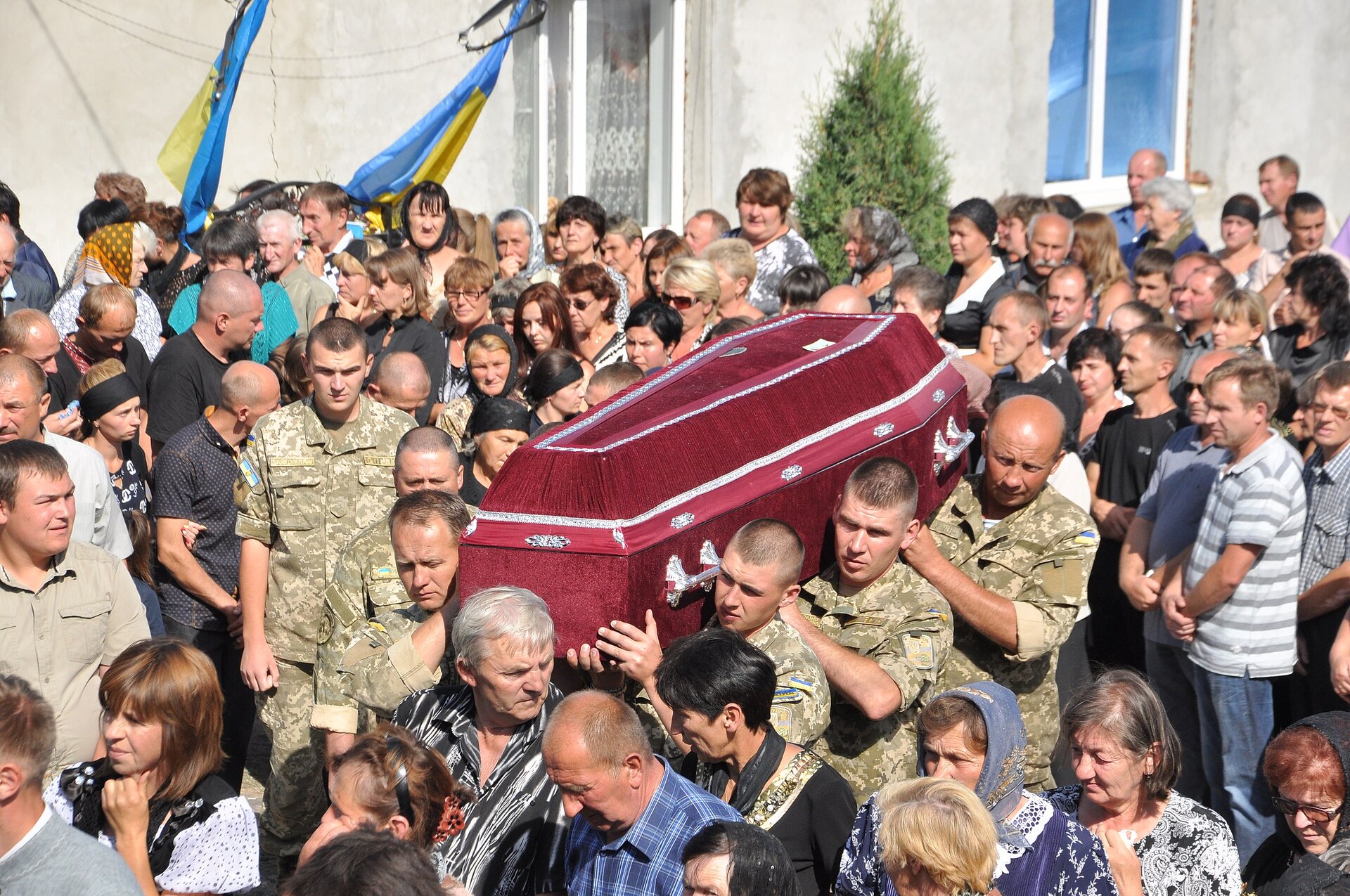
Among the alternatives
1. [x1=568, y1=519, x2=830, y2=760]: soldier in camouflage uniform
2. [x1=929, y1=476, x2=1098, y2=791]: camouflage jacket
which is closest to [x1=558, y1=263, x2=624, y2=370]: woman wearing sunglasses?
[x1=929, y1=476, x2=1098, y2=791]: camouflage jacket

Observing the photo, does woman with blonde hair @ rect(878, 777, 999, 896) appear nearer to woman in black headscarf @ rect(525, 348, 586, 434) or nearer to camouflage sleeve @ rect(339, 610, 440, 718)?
camouflage sleeve @ rect(339, 610, 440, 718)

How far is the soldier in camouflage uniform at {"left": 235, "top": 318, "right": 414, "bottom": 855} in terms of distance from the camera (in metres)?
4.59

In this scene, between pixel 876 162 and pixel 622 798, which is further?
pixel 876 162

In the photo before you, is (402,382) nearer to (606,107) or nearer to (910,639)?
(910,639)

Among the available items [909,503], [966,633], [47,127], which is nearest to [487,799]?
[909,503]

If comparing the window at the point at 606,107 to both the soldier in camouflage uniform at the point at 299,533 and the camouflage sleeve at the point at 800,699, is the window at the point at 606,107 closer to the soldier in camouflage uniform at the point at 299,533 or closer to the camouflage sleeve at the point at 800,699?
the soldier in camouflage uniform at the point at 299,533

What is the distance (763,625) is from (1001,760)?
703mm

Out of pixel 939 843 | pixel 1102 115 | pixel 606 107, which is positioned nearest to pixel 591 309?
pixel 939 843

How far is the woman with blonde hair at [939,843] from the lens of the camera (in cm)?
253

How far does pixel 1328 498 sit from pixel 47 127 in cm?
779

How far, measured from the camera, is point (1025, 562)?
3.97 metres

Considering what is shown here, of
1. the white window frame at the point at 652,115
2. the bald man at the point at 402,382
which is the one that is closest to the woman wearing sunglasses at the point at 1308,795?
the bald man at the point at 402,382

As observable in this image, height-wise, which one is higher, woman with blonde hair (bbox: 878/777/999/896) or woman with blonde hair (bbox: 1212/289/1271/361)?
woman with blonde hair (bbox: 1212/289/1271/361)

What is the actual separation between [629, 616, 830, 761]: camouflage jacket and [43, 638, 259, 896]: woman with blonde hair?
40.6 inches
